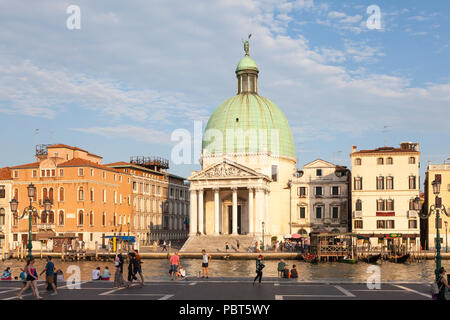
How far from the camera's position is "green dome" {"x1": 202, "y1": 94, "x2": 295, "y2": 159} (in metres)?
88.4

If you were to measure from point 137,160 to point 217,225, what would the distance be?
3130cm

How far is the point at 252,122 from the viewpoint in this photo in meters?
88.8

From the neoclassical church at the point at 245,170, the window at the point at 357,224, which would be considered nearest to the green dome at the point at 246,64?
the neoclassical church at the point at 245,170

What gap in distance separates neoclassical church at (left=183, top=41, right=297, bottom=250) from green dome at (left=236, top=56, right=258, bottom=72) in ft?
0.57

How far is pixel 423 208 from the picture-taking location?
277 feet

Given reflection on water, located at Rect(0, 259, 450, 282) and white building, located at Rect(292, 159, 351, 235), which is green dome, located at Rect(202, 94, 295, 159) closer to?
white building, located at Rect(292, 159, 351, 235)

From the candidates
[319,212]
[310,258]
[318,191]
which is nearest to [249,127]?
[318,191]

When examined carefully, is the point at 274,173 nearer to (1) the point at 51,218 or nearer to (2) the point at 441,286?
(1) the point at 51,218

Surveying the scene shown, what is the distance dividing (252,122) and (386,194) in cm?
2367

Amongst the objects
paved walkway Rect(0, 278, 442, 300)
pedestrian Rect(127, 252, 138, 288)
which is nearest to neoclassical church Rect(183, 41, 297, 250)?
paved walkway Rect(0, 278, 442, 300)

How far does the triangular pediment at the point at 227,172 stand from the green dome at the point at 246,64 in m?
20.5

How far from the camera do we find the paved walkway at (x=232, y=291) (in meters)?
23.9

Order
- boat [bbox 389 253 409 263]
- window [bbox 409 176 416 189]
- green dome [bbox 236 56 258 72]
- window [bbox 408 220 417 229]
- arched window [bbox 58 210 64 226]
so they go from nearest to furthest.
→ 1. boat [bbox 389 253 409 263]
2. window [bbox 408 220 417 229]
3. window [bbox 409 176 416 189]
4. arched window [bbox 58 210 64 226]
5. green dome [bbox 236 56 258 72]

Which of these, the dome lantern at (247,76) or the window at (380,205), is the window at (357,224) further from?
the dome lantern at (247,76)
